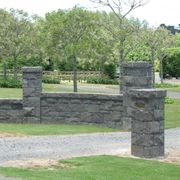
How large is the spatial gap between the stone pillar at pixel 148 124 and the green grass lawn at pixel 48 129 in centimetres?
452

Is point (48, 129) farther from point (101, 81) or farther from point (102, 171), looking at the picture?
point (101, 81)

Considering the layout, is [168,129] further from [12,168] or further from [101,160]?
[12,168]

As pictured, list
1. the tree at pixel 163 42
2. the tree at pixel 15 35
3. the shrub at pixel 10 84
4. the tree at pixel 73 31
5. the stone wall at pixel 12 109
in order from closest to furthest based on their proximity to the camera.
A: 1. the stone wall at pixel 12 109
2. the tree at pixel 73 31
3. the shrub at pixel 10 84
4. the tree at pixel 15 35
5. the tree at pixel 163 42

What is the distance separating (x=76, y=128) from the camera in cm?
1720

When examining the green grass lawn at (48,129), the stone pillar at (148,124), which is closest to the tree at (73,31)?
the green grass lawn at (48,129)

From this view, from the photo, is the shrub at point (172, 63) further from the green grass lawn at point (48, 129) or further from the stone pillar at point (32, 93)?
the green grass lawn at point (48, 129)

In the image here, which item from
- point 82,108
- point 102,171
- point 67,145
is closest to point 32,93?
point 82,108

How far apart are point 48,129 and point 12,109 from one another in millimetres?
2747

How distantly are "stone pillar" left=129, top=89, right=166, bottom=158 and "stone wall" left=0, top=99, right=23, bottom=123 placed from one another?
26.2ft

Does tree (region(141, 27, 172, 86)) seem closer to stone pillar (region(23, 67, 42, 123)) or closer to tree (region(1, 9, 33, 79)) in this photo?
tree (region(1, 9, 33, 79))

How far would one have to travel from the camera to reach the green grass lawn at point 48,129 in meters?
15.9

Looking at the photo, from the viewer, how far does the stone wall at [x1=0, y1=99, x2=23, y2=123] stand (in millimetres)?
18969

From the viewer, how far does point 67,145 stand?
1319 cm

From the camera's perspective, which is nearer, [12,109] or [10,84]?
[12,109]
